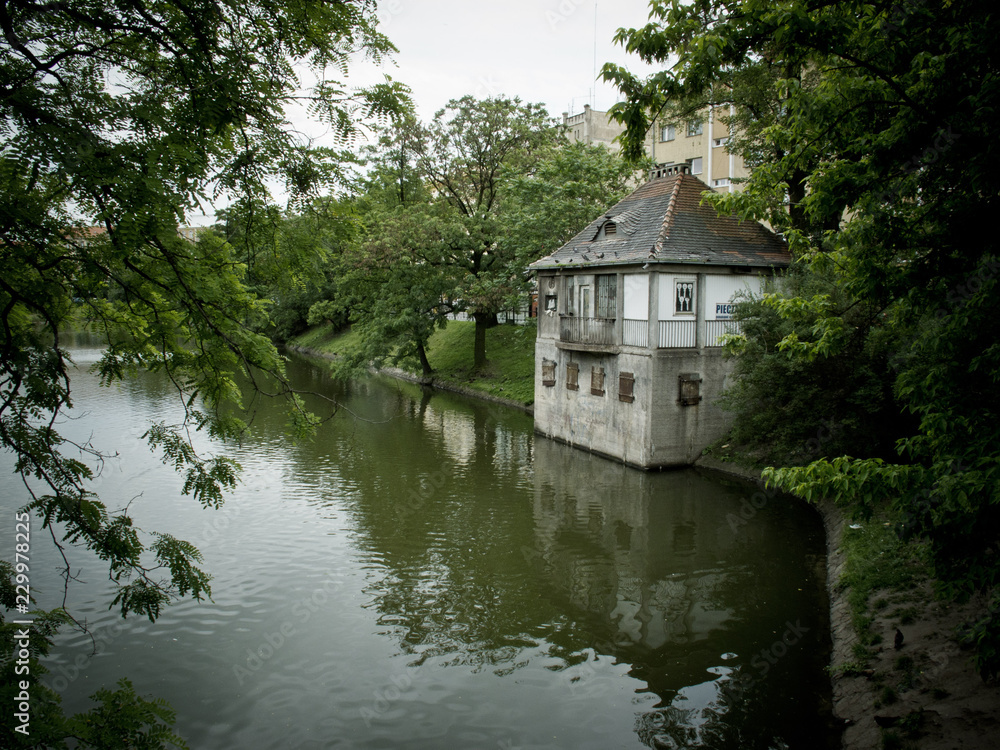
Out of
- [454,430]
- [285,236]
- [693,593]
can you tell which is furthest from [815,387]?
[285,236]

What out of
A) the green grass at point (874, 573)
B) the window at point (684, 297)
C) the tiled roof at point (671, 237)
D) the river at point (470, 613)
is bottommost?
the river at point (470, 613)

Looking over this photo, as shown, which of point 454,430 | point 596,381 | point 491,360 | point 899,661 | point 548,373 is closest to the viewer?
point 899,661

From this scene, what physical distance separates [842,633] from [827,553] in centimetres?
385

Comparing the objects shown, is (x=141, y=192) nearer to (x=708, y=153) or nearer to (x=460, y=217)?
(x=460, y=217)

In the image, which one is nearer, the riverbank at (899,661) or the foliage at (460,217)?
the riverbank at (899,661)

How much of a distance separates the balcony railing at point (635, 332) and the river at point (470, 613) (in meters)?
3.55

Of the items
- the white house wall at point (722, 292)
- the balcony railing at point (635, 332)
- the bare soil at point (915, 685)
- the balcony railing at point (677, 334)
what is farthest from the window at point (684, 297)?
the bare soil at point (915, 685)

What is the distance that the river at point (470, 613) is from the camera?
328 inches

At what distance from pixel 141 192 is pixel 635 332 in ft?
52.3

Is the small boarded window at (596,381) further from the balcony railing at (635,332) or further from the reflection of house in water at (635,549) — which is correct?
the reflection of house in water at (635,549)

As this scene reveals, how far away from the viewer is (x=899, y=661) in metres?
8.30

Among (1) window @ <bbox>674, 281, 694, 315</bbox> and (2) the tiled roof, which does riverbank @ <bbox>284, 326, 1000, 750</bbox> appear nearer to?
(1) window @ <bbox>674, 281, 694, 315</bbox>

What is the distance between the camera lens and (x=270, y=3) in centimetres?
506

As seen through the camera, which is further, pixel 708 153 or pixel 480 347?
pixel 708 153
